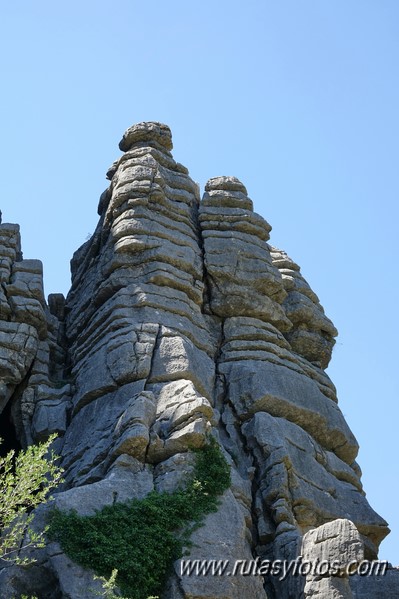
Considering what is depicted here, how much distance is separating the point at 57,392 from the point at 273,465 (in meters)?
8.86

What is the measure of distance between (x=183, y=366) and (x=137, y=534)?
24.3 ft

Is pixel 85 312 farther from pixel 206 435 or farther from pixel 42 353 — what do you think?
pixel 206 435

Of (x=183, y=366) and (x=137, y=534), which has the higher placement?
(x=183, y=366)

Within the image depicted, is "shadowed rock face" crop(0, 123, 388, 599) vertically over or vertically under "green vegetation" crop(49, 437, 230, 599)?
over

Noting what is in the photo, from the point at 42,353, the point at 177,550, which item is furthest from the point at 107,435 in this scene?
the point at 42,353

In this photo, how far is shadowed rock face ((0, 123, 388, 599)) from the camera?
30828 mm

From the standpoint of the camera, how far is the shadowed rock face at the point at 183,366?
3083 cm

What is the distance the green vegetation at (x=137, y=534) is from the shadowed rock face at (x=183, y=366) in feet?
1.45

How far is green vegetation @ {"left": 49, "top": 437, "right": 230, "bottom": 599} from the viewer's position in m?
27.3

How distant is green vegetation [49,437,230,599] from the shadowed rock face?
0.44m

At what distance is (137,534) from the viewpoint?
92.7 feet

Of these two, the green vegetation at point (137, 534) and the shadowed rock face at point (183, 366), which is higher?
the shadowed rock face at point (183, 366)

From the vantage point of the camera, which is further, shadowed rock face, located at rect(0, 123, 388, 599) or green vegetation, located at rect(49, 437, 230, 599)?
shadowed rock face, located at rect(0, 123, 388, 599)

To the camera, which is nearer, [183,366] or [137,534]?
[137,534]
